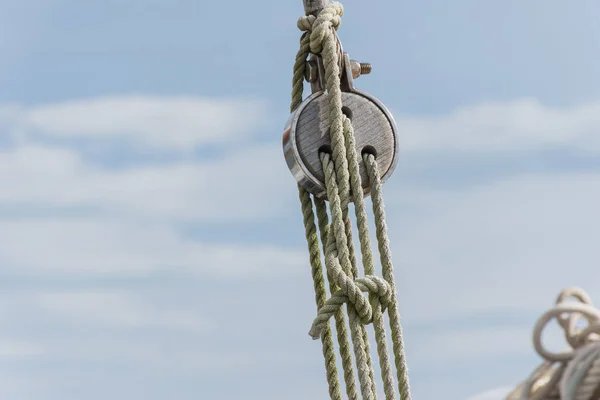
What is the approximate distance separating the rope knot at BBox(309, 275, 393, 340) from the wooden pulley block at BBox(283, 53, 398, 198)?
0.31 m

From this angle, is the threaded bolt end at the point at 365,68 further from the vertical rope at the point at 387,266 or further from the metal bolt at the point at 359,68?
the vertical rope at the point at 387,266

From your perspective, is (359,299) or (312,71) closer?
(359,299)

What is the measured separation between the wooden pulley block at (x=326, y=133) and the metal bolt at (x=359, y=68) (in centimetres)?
1

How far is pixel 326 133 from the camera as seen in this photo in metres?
2.82

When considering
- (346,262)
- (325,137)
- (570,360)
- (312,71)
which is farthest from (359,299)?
(570,360)

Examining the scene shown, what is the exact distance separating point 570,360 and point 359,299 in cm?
123

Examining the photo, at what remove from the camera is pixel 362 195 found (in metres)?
2.76

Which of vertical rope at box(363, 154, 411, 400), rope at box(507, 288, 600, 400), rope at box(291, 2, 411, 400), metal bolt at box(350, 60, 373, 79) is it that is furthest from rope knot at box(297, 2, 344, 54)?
rope at box(507, 288, 600, 400)

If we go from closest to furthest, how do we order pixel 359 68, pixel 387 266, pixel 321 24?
pixel 387 266
pixel 321 24
pixel 359 68

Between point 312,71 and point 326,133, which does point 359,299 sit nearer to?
point 326,133

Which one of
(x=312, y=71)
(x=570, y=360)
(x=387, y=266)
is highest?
(x=312, y=71)

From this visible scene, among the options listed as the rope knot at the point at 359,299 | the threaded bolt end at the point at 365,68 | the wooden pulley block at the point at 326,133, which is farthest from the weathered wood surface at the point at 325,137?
the rope knot at the point at 359,299

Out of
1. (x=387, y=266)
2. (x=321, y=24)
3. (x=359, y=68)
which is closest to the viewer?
(x=387, y=266)

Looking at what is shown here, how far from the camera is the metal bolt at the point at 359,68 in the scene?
2967 mm
